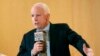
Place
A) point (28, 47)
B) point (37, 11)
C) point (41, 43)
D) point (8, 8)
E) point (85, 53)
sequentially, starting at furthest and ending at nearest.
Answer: point (8, 8) < point (28, 47) < point (37, 11) < point (85, 53) < point (41, 43)

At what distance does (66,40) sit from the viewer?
96.4 inches

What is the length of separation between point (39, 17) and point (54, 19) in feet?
6.85

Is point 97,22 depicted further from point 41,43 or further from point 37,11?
point 41,43

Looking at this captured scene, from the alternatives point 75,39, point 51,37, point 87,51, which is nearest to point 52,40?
point 51,37

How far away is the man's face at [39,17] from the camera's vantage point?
7.58ft

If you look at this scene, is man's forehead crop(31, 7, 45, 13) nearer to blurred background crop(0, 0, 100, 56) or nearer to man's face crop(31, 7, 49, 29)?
man's face crop(31, 7, 49, 29)

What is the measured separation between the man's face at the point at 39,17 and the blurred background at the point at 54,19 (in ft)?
6.45

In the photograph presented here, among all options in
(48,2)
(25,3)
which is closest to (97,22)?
(48,2)

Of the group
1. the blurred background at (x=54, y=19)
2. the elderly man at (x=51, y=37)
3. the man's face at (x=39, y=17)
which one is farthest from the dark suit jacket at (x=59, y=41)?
the blurred background at (x=54, y=19)

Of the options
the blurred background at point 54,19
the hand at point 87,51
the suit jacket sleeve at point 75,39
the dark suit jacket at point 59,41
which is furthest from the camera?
the blurred background at point 54,19

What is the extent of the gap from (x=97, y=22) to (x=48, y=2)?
89 cm

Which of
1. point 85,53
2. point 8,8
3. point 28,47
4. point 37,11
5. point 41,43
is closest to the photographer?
point 41,43

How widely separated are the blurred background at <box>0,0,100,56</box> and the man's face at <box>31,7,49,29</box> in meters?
1.97

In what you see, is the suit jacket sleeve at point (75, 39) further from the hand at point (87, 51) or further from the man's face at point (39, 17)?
the man's face at point (39, 17)
